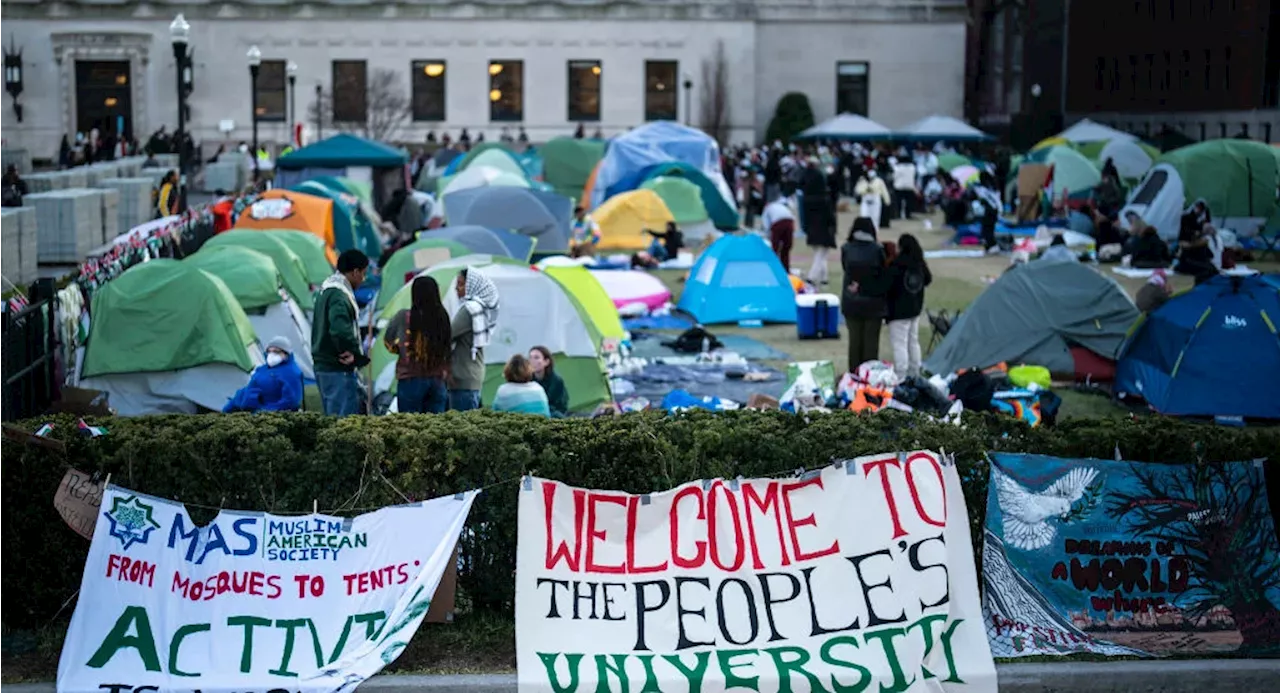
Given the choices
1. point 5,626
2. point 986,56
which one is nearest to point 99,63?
point 986,56

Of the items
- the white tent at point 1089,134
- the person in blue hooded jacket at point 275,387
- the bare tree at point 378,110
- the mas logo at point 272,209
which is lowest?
the person in blue hooded jacket at point 275,387

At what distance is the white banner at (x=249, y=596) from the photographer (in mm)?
7363

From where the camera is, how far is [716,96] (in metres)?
62.8

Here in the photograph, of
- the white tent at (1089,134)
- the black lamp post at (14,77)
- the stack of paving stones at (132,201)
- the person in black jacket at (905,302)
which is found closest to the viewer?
the person in black jacket at (905,302)

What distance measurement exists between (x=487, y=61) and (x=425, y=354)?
2096 inches

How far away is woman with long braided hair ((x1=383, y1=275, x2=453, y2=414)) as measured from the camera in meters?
11.5

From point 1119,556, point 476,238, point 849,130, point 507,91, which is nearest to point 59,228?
point 476,238

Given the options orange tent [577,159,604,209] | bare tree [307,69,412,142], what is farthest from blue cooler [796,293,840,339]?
bare tree [307,69,412,142]

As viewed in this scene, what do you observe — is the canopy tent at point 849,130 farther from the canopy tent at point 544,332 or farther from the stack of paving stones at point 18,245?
the stack of paving stones at point 18,245

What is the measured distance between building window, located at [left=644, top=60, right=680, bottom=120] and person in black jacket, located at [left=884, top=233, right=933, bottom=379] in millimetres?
48193

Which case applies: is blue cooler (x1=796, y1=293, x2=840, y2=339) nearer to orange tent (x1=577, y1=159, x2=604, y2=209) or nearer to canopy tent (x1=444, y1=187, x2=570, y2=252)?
canopy tent (x1=444, y1=187, x2=570, y2=252)

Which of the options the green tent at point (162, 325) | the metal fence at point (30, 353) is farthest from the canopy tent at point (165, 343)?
the metal fence at point (30, 353)

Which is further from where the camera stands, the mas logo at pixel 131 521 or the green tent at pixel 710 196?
the green tent at pixel 710 196

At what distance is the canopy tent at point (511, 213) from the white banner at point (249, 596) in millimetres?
18470
